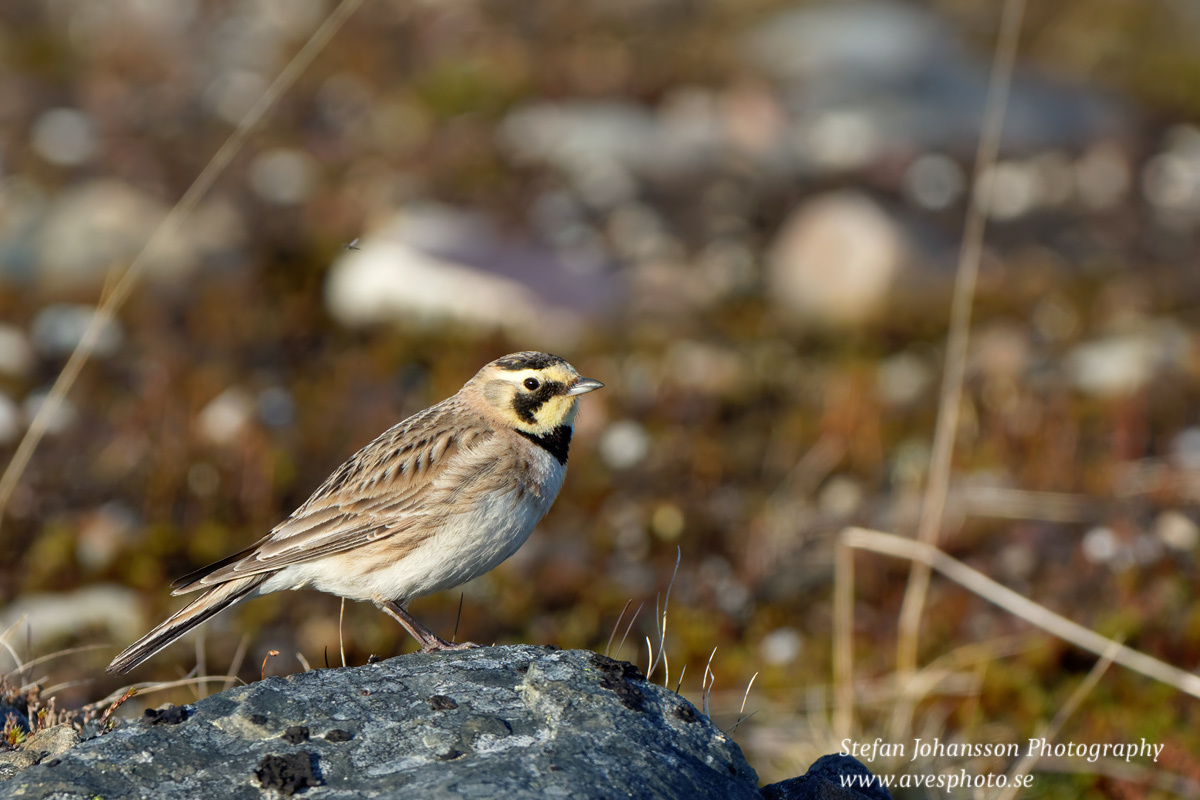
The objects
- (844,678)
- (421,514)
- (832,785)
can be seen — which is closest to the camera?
(832,785)

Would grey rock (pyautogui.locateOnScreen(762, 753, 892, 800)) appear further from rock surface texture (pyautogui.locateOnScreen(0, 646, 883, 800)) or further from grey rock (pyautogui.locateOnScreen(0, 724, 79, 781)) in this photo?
grey rock (pyautogui.locateOnScreen(0, 724, 79, 781))

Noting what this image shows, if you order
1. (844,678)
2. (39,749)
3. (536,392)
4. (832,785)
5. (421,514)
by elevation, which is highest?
(536,392)

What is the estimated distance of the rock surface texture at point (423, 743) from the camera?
315 cm

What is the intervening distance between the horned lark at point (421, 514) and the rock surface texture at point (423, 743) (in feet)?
2.88

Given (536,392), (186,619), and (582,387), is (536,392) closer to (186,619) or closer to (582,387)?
(582,387)

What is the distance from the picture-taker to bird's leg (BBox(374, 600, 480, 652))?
425 cm

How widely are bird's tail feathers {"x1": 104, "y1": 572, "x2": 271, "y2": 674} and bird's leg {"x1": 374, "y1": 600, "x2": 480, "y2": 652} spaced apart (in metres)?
0.50

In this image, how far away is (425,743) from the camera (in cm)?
336

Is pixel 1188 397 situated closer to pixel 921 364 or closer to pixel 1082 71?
pixel 921 364

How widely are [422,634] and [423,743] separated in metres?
1.25

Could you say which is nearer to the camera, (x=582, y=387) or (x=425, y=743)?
(x=425, y=743)

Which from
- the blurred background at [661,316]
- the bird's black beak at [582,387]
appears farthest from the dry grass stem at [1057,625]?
the bird's black beak at [582,387]

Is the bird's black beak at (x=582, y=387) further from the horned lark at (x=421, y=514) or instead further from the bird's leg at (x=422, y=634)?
the bird's leg at (x=422, y=634)

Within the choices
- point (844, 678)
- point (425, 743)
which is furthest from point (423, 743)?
point (844, 678)
